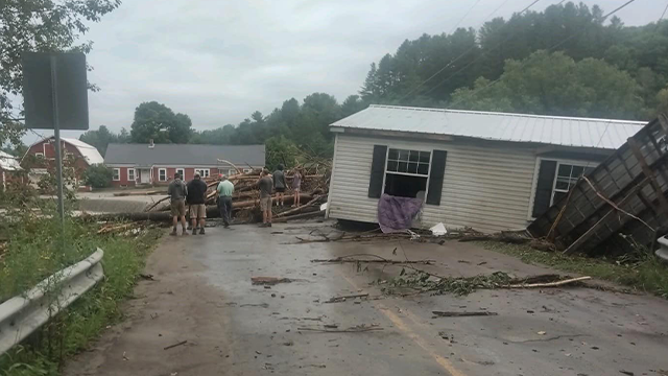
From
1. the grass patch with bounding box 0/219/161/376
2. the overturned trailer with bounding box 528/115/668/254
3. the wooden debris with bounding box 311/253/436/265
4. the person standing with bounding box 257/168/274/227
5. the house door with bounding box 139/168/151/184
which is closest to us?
the grass patch with bounding box 0/219/161/376

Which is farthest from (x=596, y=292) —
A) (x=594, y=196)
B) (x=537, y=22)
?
(x=537, y=22)

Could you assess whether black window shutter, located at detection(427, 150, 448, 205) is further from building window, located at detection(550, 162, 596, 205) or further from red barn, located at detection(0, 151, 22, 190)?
red barn, located at detection(0, 151, 22, 190)

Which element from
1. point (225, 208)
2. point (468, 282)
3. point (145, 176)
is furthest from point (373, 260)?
point (145, 176)

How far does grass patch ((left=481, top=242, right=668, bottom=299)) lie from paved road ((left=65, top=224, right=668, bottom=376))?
1.82 ft

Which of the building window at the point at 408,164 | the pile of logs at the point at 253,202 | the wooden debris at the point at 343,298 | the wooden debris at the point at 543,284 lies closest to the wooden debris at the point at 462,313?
the wooden debris at the point at 343,298

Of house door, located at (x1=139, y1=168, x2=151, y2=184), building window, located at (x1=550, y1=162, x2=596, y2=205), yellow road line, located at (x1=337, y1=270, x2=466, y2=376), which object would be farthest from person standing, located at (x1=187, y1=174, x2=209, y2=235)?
house door, located at (x1=139, y1=168, x2=151, y2=184)

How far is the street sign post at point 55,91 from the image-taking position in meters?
4.80

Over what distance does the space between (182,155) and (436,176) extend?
60364mm

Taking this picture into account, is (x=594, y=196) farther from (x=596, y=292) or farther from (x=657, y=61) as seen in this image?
(x=657, y=61)

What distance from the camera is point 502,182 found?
567 inches

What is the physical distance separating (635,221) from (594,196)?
1.08 m

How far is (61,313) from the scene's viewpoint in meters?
4.25

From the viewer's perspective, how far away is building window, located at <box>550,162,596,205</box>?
545 inches

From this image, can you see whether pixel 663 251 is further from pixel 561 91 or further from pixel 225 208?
pixel 561 91
